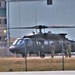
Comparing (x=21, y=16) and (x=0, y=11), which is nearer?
(x=21, y=16)

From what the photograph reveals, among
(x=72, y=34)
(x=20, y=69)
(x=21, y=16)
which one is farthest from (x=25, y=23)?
(x=20, y=69)

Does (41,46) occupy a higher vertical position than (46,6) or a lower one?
lower

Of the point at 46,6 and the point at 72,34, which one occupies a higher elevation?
the point at 46,6

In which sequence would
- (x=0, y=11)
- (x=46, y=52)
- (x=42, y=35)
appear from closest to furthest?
(x=46, y=52) → (x=42, y=35) → (x=0, y=11)

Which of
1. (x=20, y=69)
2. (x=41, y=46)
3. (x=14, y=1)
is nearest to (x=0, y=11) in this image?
(x=14, y=1)

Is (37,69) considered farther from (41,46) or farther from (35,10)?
(35,10)

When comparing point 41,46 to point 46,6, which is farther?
point 46,6

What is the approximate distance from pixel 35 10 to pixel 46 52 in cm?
2506

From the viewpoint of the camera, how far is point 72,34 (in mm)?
53812

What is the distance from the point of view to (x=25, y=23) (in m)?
→ 56.2

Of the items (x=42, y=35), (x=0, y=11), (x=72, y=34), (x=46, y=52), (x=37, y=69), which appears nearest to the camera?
(x=37, y=69)

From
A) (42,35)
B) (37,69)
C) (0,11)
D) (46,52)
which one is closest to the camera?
(37,69)

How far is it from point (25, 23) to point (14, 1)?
3.86 metres

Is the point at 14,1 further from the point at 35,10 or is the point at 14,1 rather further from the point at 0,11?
the point at 0,11
